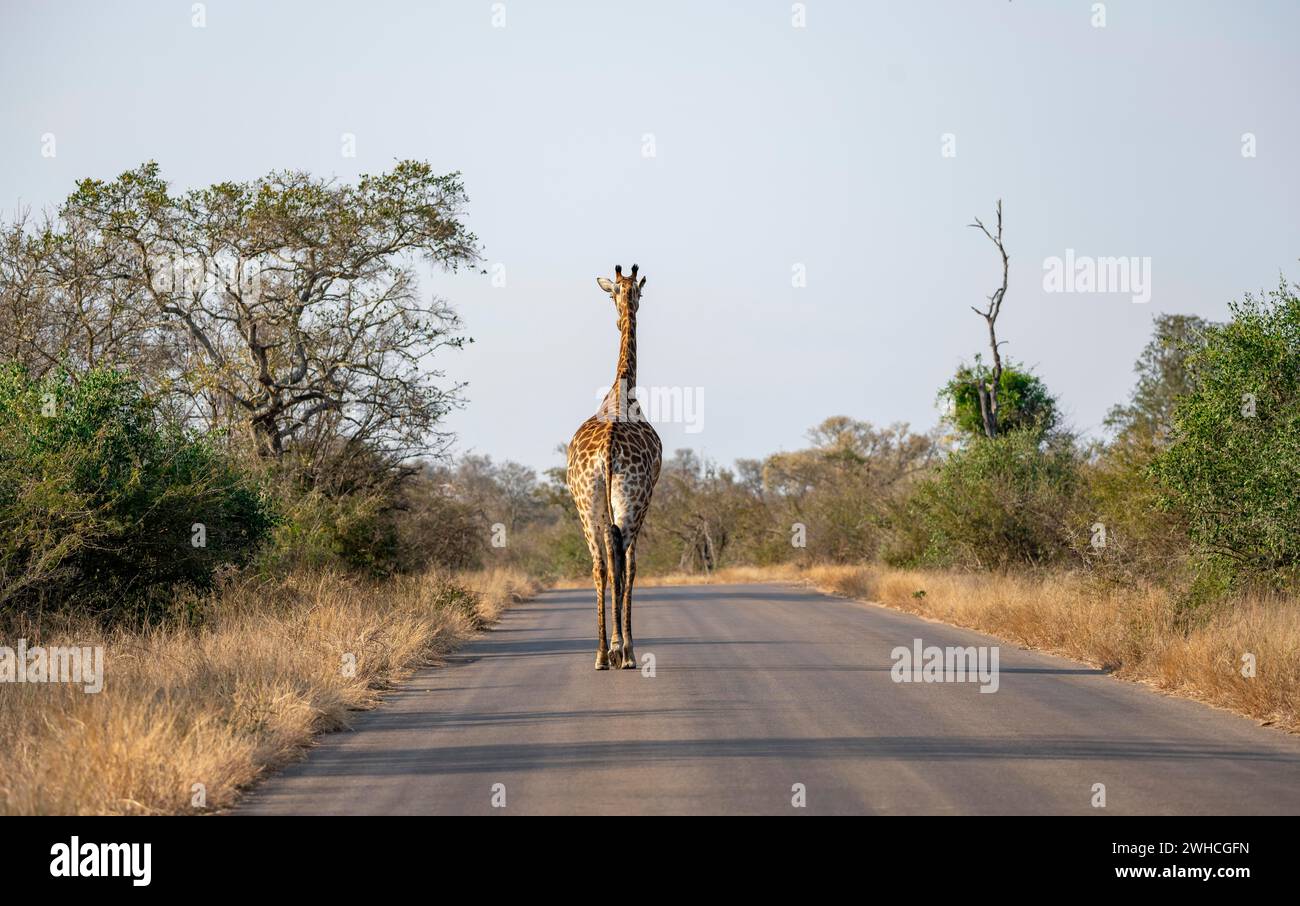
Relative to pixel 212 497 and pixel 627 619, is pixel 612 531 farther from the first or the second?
pixel 212 497

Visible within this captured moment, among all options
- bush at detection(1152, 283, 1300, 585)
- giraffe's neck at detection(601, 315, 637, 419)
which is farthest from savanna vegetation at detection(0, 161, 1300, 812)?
giraffe's neck at detection(601, 315, 637, 419)

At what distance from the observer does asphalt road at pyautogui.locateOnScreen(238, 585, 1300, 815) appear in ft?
26.3

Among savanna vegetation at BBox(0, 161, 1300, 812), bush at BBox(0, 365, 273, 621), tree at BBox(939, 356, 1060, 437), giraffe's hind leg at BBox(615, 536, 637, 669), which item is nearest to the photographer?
savanna vegetation at BBox(0, 161, 1300, 812)

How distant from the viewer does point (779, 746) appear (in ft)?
32.4

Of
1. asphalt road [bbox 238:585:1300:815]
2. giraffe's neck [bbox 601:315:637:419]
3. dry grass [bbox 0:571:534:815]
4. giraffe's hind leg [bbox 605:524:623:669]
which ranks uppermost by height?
giraffe's neck [bbox 601:315:637:419]

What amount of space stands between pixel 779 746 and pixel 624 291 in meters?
8.81

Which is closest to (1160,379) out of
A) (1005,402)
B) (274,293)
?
(1005,402)

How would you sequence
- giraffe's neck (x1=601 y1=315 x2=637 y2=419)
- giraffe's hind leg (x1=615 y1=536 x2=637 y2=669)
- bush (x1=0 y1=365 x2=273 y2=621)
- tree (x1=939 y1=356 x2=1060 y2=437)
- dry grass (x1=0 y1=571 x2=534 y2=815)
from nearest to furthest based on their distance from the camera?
dry grass (x1=0 y1=571 x2=534 y2=815)
bush (x1=0 y1=365 x2=273 y2=621)
giraffe's hind leg (x1=615 y1=536 x2=637 y2=669)
giraffe's neck (x1=601 y1=315 x2=637 y2=419)
tree (x1=939 y1=356 x2=1060 y2=437)

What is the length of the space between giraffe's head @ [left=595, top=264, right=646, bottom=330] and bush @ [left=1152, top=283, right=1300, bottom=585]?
7.03 metres

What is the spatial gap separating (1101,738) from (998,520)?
19.5 m

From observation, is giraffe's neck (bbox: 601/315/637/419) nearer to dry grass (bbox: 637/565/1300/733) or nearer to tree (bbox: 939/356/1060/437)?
dry grass (bbox: 637/565/1300/733)

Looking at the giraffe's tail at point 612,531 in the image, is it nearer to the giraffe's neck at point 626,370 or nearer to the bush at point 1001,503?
the giraffe's neck at point 626,370

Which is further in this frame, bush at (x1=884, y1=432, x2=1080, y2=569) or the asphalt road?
bush at (x1=884, y1=432, x2=1080, y2=569)
